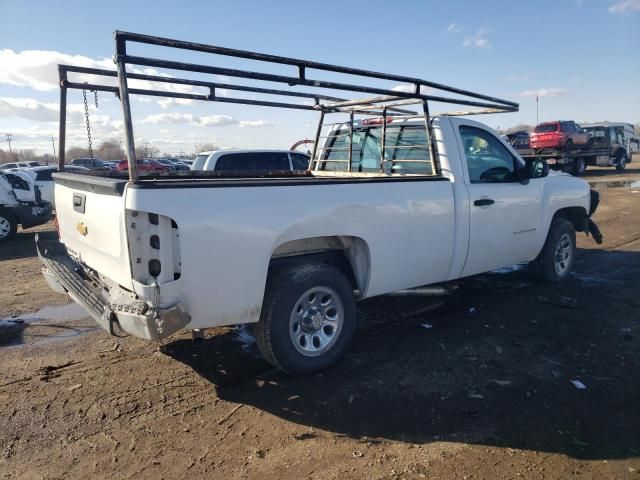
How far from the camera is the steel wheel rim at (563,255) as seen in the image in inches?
253

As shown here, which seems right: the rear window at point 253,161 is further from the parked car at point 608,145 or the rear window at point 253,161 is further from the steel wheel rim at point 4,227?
the parked car at point 608,145

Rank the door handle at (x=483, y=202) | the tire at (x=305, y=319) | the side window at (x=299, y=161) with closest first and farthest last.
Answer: the tire at (x=305, y=319) → the door handle at (x=483, y=202) → the side window at (x=299, y=161)

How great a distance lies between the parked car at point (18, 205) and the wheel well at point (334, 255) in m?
10.2

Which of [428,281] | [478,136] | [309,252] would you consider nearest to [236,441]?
[309,252]

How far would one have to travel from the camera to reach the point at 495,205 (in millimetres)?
5137

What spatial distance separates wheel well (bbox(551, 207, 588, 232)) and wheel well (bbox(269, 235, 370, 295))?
3752 millimetres

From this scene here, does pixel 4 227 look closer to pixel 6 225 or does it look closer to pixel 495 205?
pixel 6 225

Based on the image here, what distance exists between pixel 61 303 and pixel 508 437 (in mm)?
5468

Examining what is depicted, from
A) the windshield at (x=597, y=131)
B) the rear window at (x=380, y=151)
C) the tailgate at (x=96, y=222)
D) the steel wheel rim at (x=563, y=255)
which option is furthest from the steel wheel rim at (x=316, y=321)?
the windshield at (x=597, y=131)

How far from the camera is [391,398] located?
3.56m

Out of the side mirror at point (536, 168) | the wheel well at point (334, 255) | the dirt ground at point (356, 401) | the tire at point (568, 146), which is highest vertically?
the tire at point (568, 146)

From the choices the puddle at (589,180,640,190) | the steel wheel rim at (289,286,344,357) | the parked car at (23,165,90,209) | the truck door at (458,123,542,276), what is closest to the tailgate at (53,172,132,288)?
the steel wheel rim at (289,286,344,357)

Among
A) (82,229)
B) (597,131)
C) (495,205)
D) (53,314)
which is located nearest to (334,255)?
(495,205)

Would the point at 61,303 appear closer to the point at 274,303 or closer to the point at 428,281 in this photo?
the point at 274,303
